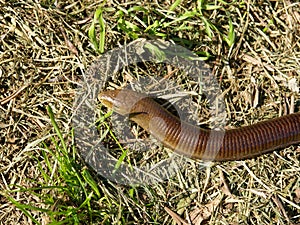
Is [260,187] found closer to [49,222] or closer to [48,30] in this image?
[49,222]

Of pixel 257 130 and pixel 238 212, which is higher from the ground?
pixel 257 130

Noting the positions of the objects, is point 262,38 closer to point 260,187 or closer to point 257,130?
point 257,130

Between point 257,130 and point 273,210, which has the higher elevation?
point 257,130

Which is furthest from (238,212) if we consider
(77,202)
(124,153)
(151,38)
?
(151,38)

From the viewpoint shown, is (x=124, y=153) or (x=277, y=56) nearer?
(x=124, y=153)

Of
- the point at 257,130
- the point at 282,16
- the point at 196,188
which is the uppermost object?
the point at 282,16

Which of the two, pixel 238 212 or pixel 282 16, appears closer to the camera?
pixel 238 212

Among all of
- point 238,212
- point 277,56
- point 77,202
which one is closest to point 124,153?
point 77,202
